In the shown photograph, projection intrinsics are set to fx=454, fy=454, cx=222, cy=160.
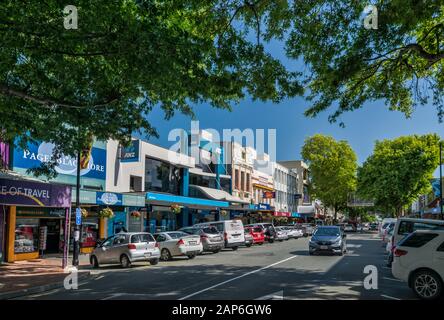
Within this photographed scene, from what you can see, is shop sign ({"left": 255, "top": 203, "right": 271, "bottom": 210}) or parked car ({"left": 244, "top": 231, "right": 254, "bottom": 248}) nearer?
parked car ({"left": 244, "top": 231, "right": 254, "bottom": 248})

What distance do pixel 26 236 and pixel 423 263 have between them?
1799 cm

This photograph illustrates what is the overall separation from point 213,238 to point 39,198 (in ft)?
34.6

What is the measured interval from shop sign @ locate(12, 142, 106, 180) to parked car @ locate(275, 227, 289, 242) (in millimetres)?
19444

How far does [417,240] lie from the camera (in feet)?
35.7

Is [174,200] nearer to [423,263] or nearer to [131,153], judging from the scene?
[131,153]

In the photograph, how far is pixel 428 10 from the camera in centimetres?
1125

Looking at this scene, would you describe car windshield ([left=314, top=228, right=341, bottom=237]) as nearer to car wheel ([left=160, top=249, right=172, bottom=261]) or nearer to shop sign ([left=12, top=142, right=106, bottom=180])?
car wheel ([left=160, top=249, right=172, bottom=261])

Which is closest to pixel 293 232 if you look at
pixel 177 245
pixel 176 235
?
pixel 176 235

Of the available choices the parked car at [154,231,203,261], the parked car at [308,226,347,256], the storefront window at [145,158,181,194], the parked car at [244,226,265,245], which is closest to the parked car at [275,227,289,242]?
the parked car at [244,226,265,245]

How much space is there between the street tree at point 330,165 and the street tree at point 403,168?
23.9m

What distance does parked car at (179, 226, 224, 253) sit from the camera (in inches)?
1004

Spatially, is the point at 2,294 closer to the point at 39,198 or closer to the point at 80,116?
the point at 80,116

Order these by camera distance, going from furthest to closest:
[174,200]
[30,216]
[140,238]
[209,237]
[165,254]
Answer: [174,200] → [209,237] → [165,254] → [30,216] → [140,238]
